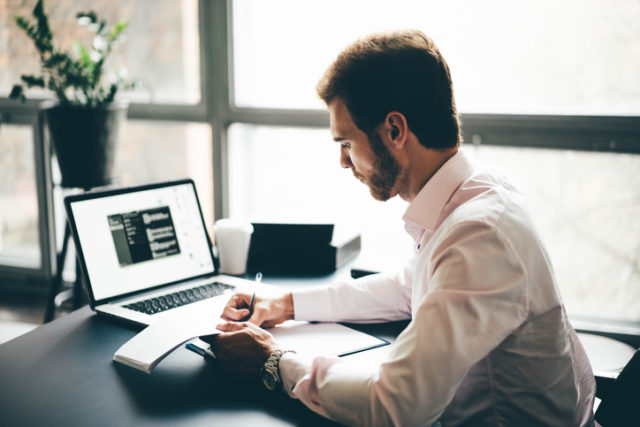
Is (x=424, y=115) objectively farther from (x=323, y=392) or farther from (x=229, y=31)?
(x=229, y=31)

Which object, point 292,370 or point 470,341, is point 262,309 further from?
point 470,341

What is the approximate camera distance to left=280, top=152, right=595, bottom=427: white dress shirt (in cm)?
89

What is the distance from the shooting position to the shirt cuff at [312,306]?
1334 mm

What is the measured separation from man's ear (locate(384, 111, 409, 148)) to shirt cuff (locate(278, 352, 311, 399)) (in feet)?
1.54

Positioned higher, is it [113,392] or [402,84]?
[402,84]

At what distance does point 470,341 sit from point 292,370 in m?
0.33

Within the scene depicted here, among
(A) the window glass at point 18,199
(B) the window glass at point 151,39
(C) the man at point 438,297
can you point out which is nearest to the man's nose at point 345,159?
(C) the man at point 438,297

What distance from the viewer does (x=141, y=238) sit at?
4.79 feet

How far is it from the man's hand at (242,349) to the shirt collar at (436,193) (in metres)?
0.39

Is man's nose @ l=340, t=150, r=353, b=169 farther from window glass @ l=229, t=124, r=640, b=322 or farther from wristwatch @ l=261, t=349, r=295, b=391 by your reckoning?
window glass @ l=229, t=124, r=640, b=322

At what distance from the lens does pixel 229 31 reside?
2.69 meters

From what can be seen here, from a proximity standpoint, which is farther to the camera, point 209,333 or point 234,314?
point 234,314

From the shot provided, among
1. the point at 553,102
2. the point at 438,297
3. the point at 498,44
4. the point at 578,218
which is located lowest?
the point at 578,218

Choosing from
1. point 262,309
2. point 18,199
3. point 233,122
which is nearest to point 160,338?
point 262,309
